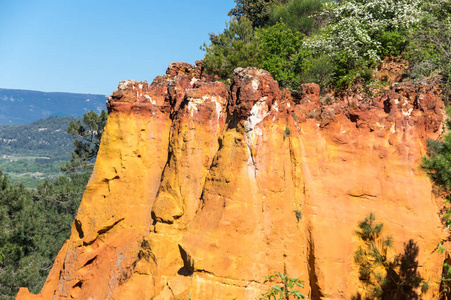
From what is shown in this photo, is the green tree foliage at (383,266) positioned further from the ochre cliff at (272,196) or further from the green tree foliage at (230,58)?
the green tree foliage at (230,58)

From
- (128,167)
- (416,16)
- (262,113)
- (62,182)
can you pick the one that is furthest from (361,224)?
(62,182)

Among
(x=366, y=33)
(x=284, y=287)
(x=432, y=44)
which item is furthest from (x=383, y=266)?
(x=366, y=33)

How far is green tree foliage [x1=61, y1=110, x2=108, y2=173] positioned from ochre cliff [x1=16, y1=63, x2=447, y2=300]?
2310 cm

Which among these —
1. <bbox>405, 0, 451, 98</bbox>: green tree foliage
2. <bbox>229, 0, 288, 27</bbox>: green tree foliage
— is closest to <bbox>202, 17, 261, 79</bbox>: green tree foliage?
<bbox>405, 0, 451, 98</bbox>: green tree foliage

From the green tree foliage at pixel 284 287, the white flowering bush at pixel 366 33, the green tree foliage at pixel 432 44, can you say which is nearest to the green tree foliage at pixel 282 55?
the white flowering bush at pixel 366 33

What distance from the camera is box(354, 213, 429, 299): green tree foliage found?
36.4ft

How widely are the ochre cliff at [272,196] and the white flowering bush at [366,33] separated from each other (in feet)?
21.9

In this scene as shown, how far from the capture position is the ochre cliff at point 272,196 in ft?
36.6

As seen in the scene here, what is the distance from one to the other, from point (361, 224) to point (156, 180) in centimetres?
634

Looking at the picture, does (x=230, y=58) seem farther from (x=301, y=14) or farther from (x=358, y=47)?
(x=301, y=14)

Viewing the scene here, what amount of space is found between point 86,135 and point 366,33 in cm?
2375

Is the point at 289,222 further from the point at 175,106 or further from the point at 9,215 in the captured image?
the point at 9,215

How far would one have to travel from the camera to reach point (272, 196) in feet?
37.6

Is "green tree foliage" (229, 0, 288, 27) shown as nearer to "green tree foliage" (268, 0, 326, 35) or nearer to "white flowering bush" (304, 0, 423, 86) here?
"green tree foliage" (268, 0, 326, 35)
